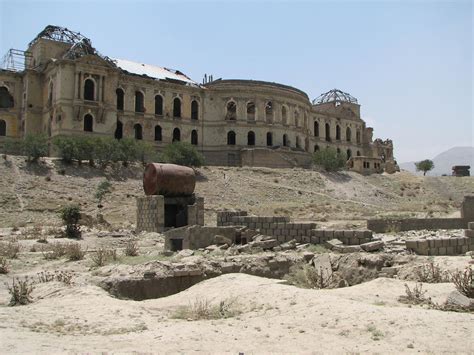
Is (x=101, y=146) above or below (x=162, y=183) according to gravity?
above

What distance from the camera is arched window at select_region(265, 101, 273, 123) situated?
62.5 m

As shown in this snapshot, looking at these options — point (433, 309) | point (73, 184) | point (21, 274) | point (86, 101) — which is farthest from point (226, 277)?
point (86, 101)

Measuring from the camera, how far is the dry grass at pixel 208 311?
8742 millimetres

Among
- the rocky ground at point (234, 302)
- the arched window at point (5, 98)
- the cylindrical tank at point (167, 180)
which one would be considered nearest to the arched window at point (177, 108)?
the arched window at point (5, 98)

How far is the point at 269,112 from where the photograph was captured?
63.2 meters

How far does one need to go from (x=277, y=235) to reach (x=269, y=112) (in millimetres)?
48622

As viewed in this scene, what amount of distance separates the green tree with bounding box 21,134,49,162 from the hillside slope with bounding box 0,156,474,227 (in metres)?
0.73

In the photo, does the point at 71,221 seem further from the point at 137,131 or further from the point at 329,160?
the point at 329,160

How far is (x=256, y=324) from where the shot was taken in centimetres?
808

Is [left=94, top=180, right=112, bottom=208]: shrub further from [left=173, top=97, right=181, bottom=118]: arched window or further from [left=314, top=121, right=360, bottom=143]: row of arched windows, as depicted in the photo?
[left=314, top=121, right=360, bottom=143]: row of arched windows

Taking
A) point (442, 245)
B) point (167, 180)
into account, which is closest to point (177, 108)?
point (167, 180)

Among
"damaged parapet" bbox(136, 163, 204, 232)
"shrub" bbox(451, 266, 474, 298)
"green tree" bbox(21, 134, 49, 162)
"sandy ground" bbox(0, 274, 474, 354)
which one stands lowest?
"sandy ground" bbox(0, 274, 474, 354)

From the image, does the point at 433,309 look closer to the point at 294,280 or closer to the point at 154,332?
the point at 294,280

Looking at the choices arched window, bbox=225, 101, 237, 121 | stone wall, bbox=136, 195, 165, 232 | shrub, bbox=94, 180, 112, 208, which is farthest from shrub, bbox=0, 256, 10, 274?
arched window, bbox=225, 101, 237, 121
